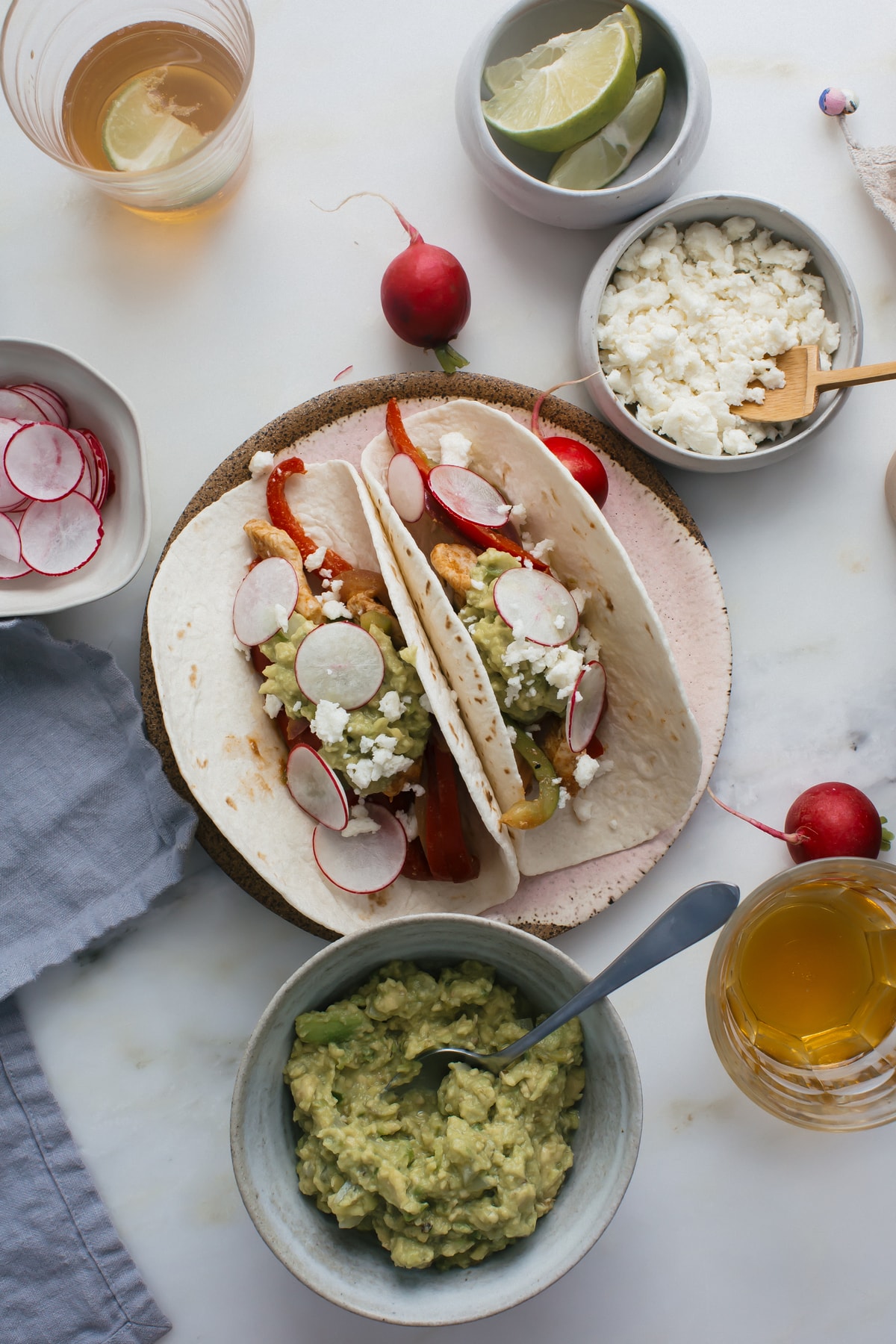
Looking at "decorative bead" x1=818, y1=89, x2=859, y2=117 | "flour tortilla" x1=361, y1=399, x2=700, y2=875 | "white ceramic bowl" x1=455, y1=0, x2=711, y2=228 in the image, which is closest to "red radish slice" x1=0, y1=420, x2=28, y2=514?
"flour tortilla" x1=361, y1=399, x2=700, y2=875

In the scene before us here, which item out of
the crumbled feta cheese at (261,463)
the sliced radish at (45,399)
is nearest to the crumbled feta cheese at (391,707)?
the crumbled feta cheese at (261,463)

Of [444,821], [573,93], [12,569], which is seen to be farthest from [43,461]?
[573,93]

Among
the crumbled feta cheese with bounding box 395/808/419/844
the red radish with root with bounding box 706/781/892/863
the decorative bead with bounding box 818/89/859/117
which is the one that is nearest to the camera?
the crumbled feta cheese with bounding box 395/808/419/844

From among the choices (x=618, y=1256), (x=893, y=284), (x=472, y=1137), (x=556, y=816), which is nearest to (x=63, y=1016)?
(x=472, y=1137)

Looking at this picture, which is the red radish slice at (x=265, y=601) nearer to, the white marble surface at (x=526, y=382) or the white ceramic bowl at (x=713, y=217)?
the white marble surface at (x=526, y=382)

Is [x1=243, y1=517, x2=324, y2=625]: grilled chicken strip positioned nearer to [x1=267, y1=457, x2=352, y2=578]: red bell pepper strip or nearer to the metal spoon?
[x1=267, y1=457, x2=352, y2=578]: red bell pepper strip
